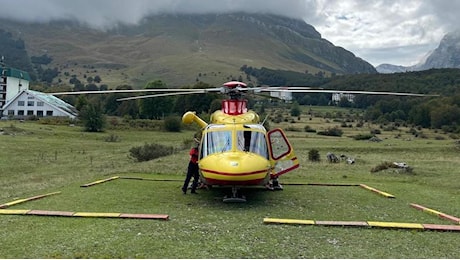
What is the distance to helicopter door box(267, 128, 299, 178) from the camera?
14.8 m

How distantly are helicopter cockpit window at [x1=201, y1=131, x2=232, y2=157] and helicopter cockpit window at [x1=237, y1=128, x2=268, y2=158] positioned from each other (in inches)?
12.3

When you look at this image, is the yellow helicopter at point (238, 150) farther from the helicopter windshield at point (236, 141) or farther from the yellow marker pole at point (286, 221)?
the yellow marker pole at point (286, 221)

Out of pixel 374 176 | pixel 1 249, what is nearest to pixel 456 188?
pixel 374 176

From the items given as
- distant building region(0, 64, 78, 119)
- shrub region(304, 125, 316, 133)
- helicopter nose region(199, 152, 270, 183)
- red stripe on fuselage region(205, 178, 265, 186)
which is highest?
distant building region(0, 64, 78, 119)

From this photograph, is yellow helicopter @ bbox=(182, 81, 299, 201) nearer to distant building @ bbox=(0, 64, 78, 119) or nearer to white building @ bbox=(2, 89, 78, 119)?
distant building @ bbox=(0, 64, 78, 119)

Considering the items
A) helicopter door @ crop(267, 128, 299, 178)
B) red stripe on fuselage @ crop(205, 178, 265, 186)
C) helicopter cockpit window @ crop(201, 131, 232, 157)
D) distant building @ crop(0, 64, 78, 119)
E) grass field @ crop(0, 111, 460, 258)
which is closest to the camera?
grass field @ crop(0, 111, 460, 258)

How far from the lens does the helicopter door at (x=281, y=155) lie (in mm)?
14781

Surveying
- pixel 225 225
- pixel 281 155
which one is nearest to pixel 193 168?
pixel 281 155

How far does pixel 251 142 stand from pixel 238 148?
0.57 meters

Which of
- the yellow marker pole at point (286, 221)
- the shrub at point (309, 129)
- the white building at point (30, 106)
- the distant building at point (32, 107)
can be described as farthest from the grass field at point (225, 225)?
the white building at point (30, 106)

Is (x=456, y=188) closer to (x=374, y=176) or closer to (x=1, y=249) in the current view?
(x=374, y=176)

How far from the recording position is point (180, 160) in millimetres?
28906

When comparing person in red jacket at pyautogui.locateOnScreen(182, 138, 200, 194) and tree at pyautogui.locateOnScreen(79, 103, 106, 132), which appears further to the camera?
tree at pyautogui.locateOnScreen(79, 103, 106, 132)

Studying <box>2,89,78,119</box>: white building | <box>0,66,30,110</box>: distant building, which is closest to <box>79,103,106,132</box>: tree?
<box>2,89,78,119</box>: white building
